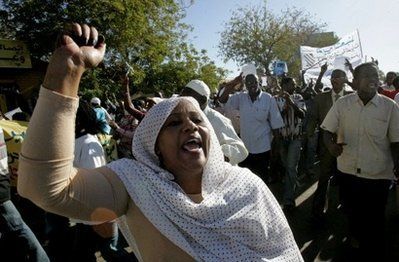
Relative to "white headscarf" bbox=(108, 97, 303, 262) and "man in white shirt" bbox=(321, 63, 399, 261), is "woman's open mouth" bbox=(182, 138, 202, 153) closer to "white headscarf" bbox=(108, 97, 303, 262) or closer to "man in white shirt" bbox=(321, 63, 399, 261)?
"white headscarf" bbox=(108, 97, 303, 262)

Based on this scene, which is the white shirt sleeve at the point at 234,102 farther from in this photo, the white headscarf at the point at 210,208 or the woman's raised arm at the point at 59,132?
the woman's raised arm at the point at 59,132

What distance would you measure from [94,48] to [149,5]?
16513 mm

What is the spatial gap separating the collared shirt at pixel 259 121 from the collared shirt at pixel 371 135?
1476 mm

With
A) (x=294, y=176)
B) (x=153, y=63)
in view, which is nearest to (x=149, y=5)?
(x=153, y=63)

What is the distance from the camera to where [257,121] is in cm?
528

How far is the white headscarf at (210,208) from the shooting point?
5.28 ft

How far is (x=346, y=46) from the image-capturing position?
378 inches

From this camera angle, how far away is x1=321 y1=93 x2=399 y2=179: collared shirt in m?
3.65

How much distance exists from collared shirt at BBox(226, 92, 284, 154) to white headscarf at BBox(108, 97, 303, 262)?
11.0 ft

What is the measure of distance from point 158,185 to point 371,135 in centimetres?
271

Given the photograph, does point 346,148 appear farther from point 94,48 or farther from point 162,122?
point 94,48

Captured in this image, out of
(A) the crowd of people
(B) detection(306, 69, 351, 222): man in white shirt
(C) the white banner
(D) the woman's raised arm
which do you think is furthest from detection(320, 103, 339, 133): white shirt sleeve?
(C) the white banner

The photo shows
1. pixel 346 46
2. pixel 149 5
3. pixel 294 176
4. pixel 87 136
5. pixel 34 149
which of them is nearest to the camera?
pixel 34 149

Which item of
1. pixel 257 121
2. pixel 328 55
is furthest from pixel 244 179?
pixel 328 55
